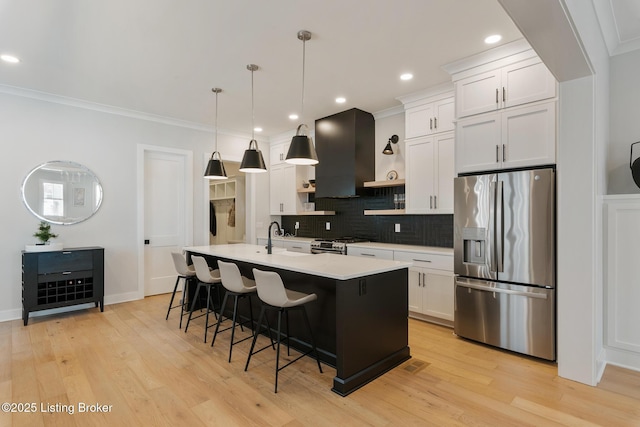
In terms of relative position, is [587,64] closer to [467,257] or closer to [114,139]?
[467,257]

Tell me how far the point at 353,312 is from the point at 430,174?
2.36m

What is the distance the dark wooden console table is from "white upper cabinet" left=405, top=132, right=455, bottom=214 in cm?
421

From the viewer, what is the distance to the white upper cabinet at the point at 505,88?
2.93 meters

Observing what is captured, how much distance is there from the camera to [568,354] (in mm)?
2570

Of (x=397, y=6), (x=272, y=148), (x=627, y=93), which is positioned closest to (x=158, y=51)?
(x=397, y=6)

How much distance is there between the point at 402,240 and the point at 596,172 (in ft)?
8.35

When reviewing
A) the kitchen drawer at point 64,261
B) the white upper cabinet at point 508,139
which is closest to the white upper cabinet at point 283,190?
the kitchen drawer at point 64,261

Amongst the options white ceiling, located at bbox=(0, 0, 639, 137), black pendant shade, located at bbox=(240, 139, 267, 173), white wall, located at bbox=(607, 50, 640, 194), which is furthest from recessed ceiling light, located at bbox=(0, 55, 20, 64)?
white wall, located at bbox=(607, 50, 640, 194)

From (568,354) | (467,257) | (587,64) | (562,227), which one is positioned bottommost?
(568,354)

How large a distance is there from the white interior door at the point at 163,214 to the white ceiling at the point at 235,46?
46.6 inches

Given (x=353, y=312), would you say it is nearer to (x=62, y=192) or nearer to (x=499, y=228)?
(x=499, y=228)

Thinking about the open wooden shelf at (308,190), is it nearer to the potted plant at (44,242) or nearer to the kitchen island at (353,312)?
the kitchen island at (353,312)

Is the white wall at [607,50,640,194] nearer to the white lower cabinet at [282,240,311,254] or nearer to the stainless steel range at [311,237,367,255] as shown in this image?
the stainless steel range at [311,237,367,255]

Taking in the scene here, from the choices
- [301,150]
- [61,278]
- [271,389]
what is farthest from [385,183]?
[61,278]
